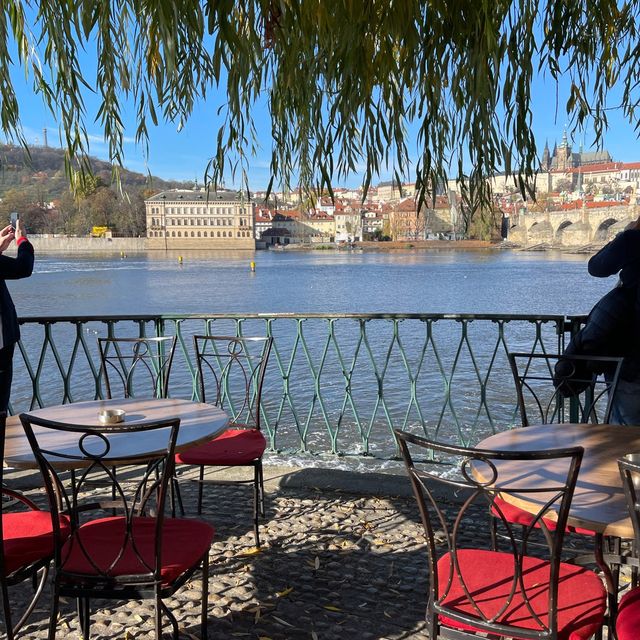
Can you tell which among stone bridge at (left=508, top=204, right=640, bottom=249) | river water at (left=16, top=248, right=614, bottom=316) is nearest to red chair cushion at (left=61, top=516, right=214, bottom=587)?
river water at (left=16, top=248, right=614, bottom=316)

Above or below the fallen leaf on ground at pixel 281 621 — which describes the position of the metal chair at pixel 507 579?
above

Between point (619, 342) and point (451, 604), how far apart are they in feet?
6.00

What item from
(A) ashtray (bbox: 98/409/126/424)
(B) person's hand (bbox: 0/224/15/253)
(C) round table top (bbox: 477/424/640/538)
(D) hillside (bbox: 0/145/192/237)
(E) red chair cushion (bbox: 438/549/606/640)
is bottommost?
(E) red chair cushion (bbox: 438/549/606/640)

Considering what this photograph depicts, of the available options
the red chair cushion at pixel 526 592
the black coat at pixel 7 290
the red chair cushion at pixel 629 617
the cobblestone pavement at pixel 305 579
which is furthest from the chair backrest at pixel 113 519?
the black coat at pixel 7 290

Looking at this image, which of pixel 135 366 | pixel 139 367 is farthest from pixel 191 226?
pixel 135 366

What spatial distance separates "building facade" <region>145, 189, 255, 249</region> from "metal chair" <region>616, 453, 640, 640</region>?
90637 millimetres

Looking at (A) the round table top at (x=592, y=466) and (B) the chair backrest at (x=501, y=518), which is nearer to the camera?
(B) the chair backrest at (x=501, y=518)

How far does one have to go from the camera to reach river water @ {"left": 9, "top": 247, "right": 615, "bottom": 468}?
26.5ft

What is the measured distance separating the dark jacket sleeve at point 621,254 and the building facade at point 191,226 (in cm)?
8932

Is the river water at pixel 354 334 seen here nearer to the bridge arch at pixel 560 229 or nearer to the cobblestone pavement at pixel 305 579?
the cobblestone pavement at pixel 305 579

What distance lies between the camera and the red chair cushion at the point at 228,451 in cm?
332

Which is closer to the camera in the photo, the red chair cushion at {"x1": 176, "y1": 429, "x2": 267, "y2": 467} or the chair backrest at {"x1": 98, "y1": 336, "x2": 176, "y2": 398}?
the red chair cushion at {"x1": 176, "y1": 429, "x2": 267, "y2": 467}

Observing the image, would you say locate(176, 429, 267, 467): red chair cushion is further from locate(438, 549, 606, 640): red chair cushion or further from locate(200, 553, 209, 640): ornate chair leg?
locate(438, 549, 606, 640): red chair cushion

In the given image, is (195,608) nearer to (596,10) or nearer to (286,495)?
(286,495)
